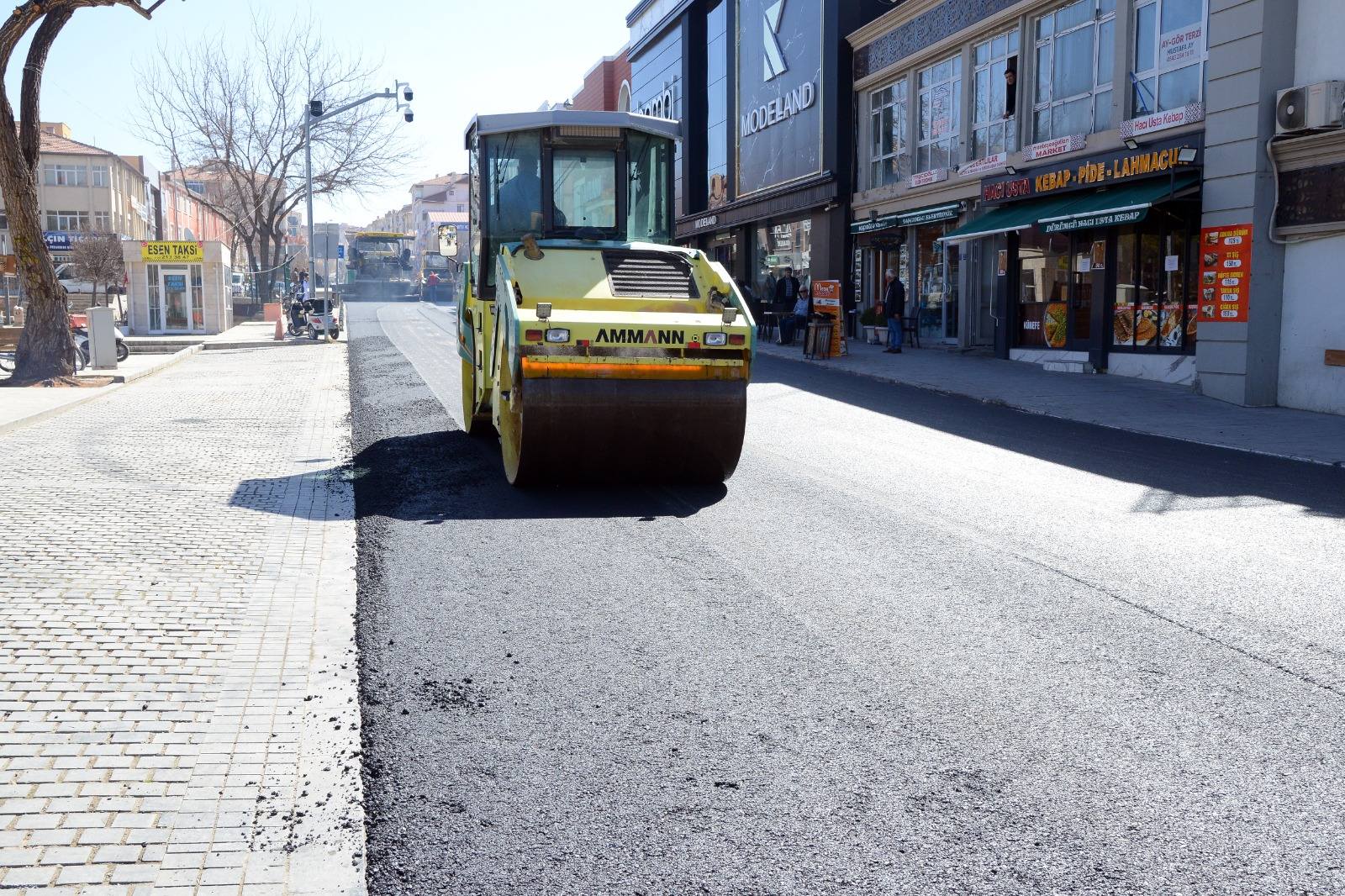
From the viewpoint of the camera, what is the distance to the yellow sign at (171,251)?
35750 millimetres

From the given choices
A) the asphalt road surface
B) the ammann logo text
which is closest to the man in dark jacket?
the asphalt road surface

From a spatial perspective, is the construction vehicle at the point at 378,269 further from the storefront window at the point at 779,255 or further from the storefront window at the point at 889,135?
the storefront window at the point at 889,135

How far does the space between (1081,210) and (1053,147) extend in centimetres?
283

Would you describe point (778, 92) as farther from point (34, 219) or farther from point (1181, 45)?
point (34, 219)

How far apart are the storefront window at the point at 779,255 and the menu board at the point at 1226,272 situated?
16442 millimetres

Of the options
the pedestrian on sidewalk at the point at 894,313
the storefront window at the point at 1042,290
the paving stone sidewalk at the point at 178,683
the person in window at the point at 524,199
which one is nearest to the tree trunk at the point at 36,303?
the paving stone sidewalk at the point at 178,683

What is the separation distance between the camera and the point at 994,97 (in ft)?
87.2

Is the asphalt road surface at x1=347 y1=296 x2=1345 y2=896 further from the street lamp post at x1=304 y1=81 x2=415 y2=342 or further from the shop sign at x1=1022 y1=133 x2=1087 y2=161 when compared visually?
the street lamp post at x1=304 y1=81 x2=415 y2=342

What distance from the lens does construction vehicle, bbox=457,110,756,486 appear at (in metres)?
8.99

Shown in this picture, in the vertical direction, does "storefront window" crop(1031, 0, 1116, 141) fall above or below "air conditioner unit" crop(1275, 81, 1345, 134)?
above

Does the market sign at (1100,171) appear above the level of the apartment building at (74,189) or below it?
below

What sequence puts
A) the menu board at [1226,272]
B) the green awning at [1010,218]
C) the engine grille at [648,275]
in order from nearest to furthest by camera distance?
1. the engine grille at [648,275]
2. the menu board at [1226,272]
3. the green awning at [1010,218]

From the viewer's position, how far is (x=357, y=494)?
9.60m

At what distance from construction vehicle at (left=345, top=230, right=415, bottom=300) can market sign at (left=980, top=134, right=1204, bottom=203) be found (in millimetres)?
46290
